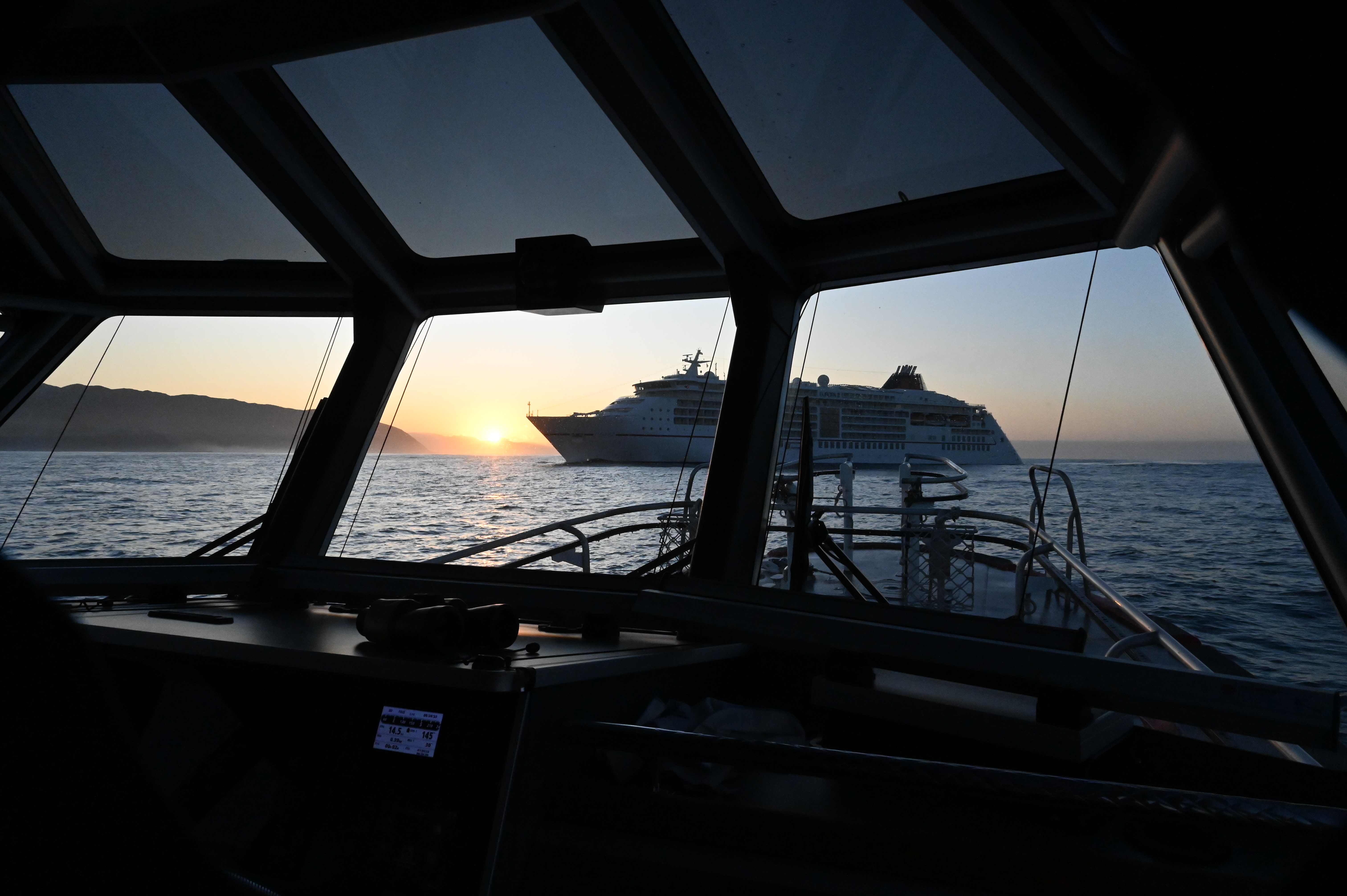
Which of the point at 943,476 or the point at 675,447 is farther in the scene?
the point at 675,447

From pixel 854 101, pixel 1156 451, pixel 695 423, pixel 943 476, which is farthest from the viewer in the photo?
pixel 695 423

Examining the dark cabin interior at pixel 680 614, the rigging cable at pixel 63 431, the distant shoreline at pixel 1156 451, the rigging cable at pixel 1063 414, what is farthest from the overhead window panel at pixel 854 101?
the rigging cable at pixel 63 431

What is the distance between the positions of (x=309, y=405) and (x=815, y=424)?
216 cm

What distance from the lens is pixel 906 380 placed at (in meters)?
2.58

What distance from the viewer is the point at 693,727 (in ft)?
5.34

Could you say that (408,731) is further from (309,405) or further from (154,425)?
(154,425)

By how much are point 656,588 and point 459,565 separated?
2.44 ft

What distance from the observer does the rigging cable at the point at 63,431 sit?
9.78 ft

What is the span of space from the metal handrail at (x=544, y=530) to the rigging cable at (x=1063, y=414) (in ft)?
4.20

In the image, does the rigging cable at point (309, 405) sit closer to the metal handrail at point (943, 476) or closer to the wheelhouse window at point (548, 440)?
the wheelhouse window at point (548, 440)

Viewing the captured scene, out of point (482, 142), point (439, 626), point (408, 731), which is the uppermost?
point (482, 142)

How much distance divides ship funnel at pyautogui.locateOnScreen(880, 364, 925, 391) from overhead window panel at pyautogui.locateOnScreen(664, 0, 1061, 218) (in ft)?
1.80

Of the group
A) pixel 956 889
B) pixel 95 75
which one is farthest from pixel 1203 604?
pixel 95 75

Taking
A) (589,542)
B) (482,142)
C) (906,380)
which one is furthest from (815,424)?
(482,142)
